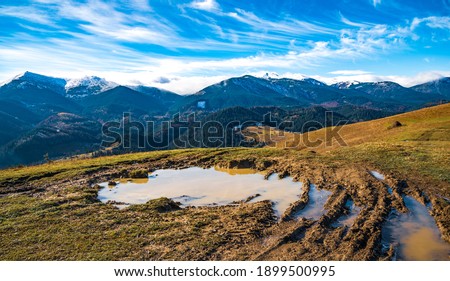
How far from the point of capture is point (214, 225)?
16.2 m

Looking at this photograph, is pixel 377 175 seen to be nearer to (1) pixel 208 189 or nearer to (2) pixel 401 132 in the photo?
(1) pixel 208 189

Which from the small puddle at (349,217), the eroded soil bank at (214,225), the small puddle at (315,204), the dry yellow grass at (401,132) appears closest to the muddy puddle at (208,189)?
the small puddle at (315,204)

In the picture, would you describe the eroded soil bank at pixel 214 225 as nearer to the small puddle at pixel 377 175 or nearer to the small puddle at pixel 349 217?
the small puddle at pixel 349 217

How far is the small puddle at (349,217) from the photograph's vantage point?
16312 mm

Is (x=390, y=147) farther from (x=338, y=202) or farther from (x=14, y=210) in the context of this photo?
(x=14, y=210)

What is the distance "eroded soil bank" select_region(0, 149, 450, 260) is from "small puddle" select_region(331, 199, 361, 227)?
4.1 inches

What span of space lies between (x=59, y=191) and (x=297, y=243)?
1895 cm

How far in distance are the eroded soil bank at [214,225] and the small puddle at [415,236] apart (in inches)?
14.7

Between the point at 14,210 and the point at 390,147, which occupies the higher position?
the point at 390,147

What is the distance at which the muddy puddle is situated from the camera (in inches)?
869

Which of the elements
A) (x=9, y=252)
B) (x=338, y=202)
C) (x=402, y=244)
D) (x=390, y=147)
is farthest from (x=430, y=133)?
(x=9, y=252)

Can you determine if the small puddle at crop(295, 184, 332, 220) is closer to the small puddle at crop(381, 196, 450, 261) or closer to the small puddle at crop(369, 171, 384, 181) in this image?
the small puddle at crop(381, 196, 450, 261)

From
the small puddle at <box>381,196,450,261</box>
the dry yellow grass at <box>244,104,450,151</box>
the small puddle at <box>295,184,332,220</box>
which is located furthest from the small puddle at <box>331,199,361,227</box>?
the dry yellow grass at <box>244,104,450,151</box>

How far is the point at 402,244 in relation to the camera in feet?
46.4
